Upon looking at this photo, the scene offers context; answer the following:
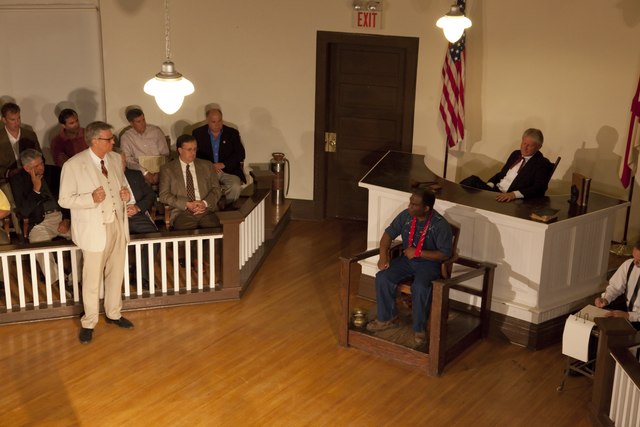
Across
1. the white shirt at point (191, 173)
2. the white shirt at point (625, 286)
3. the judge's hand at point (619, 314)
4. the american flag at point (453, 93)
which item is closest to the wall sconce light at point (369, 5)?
the american flag at point (453, 93)

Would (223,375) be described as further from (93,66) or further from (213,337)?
(93,66)

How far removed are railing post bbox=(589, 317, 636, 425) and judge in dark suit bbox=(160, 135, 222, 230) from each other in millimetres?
3547

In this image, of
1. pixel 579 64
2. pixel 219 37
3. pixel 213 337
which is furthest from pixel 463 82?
pixel 213 337

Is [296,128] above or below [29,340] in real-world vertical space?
above

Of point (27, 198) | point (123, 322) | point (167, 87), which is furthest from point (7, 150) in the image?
point (167, 87)

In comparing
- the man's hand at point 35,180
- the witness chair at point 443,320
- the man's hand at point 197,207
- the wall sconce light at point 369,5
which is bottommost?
the witness chair at point 443,320

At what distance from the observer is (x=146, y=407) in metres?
5.61

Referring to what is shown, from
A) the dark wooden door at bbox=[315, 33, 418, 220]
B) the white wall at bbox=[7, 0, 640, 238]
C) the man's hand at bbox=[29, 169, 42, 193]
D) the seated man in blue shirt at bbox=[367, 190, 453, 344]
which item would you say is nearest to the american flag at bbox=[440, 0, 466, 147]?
the white wall at bbox=[7, 0, 640, 238]

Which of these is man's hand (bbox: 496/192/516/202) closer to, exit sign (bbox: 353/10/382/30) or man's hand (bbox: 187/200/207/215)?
man's hand (bbox: 187/200/207/215)

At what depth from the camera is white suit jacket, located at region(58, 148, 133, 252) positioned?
611cm

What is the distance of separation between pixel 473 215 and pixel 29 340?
3601 mm

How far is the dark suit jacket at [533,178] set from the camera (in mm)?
6822

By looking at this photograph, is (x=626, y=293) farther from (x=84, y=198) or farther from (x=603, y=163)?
(x=84, y=198)

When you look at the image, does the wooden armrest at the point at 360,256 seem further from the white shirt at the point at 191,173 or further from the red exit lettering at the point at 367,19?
the red exit lettering at the point at 367,19
